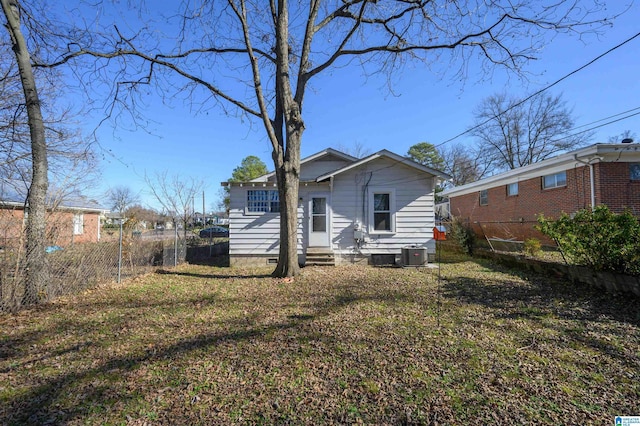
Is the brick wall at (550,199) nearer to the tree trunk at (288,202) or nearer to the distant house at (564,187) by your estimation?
the distant house at (564,187)

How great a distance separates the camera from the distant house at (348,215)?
10.4 meters

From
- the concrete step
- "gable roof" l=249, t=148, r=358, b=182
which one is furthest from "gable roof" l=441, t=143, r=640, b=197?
the concrete step

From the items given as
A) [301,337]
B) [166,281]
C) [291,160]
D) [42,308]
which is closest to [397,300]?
[301,337]

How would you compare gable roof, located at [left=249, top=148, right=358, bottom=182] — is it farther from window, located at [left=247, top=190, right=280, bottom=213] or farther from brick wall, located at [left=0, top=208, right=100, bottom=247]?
brick wall, located at [left=0, top=208, right=100, bottom=247]

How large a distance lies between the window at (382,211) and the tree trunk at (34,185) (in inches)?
342

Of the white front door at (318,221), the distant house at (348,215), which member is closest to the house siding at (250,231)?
the distant house at (348,215)

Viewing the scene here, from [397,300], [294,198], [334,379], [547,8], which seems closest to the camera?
[334,379]

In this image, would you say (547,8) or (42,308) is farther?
(547,8)

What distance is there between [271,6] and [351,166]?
5.29 m

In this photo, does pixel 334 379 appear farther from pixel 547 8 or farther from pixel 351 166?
pixel 547 8

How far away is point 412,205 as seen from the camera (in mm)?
10469

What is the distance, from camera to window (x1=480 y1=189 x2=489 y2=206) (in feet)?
56.8

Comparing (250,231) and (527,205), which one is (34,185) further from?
(527,205)

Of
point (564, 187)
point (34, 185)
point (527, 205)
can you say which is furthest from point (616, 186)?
point (34, 185)
